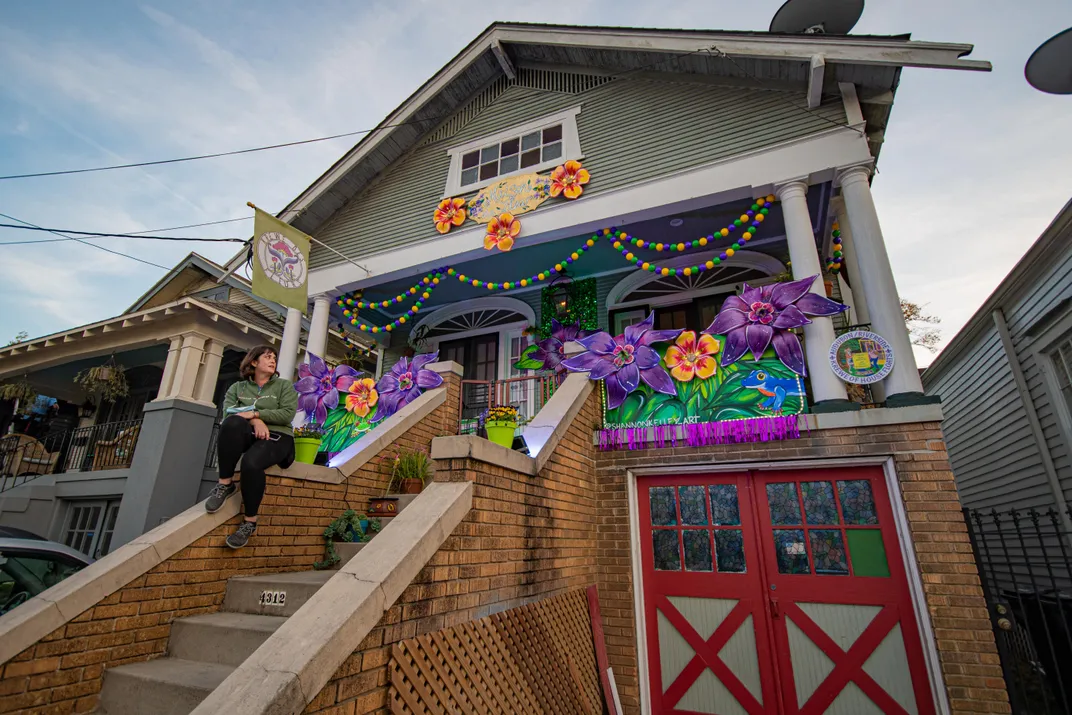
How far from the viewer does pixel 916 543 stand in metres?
4.13

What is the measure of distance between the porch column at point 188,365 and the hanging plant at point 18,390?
5.98 m

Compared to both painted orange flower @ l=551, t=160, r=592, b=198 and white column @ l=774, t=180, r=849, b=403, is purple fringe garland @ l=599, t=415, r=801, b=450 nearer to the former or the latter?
white column @ l=774, t=180, r=849, b=403

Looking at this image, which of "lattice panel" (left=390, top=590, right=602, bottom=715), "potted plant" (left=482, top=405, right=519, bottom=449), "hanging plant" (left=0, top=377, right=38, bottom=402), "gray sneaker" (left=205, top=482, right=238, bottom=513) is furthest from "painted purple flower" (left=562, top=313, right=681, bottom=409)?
"hanging plant" (left=0, top=377, right=38, bottom=402)

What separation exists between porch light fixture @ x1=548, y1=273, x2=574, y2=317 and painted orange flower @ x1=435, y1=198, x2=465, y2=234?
1894mm

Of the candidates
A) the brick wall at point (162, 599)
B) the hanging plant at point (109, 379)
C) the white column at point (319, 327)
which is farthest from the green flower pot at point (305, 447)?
the hanging plant at point (109, 379)

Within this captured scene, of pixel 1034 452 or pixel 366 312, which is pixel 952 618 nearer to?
pixel 1034 452

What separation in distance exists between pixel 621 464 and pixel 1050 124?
10.3 meters

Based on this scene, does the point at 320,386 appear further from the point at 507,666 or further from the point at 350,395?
the point at 507,666

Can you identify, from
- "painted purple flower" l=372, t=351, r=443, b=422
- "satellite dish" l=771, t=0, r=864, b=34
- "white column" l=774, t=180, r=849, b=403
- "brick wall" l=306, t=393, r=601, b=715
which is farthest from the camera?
"painted purple flower" l=372, t=351, r=443, b=422

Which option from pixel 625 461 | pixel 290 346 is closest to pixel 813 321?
pixel 625 461

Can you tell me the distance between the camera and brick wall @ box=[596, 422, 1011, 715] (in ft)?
12.4

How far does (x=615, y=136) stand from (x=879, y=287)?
417 cm

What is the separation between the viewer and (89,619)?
2941 mm

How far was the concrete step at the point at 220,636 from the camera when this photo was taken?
3003 millimetres
